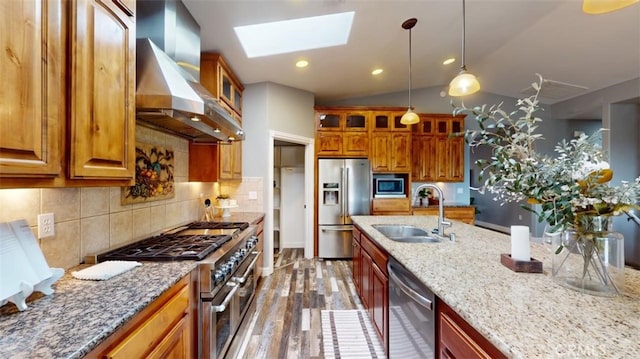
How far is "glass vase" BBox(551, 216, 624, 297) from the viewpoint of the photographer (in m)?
1.01

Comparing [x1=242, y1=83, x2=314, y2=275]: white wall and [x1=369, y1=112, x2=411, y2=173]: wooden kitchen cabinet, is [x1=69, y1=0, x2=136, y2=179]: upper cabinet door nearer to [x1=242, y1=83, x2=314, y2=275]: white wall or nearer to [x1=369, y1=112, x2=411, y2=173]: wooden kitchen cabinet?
[x1=242, y1=83, x2=314, y2=275]: white wall

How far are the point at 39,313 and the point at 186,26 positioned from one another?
2107 millimetres

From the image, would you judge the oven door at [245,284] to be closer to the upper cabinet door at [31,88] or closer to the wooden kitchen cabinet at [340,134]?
the upper cabinet door at [31,88]

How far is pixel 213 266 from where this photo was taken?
1.55 m

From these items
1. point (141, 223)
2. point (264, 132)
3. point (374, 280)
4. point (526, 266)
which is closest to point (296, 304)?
point (374, 280)

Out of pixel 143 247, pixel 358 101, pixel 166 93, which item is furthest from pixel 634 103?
pixel 143 247

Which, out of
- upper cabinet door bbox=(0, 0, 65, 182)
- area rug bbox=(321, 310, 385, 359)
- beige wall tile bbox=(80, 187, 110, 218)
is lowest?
area rug bbox=(321, 310, 385, 359)

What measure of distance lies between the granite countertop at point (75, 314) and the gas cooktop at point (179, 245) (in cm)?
22

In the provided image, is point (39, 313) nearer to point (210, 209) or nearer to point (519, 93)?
point (210, 209)

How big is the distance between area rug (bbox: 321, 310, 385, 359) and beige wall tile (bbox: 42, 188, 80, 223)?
1.91 metres

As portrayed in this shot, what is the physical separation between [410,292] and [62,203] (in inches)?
73.2

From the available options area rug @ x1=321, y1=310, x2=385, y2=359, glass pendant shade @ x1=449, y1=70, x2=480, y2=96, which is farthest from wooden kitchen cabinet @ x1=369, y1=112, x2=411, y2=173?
area rug @ x1=321, y1=310, x2=385, y2=359

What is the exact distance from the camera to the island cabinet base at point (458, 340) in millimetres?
873

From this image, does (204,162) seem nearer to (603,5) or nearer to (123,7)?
(123,7)
